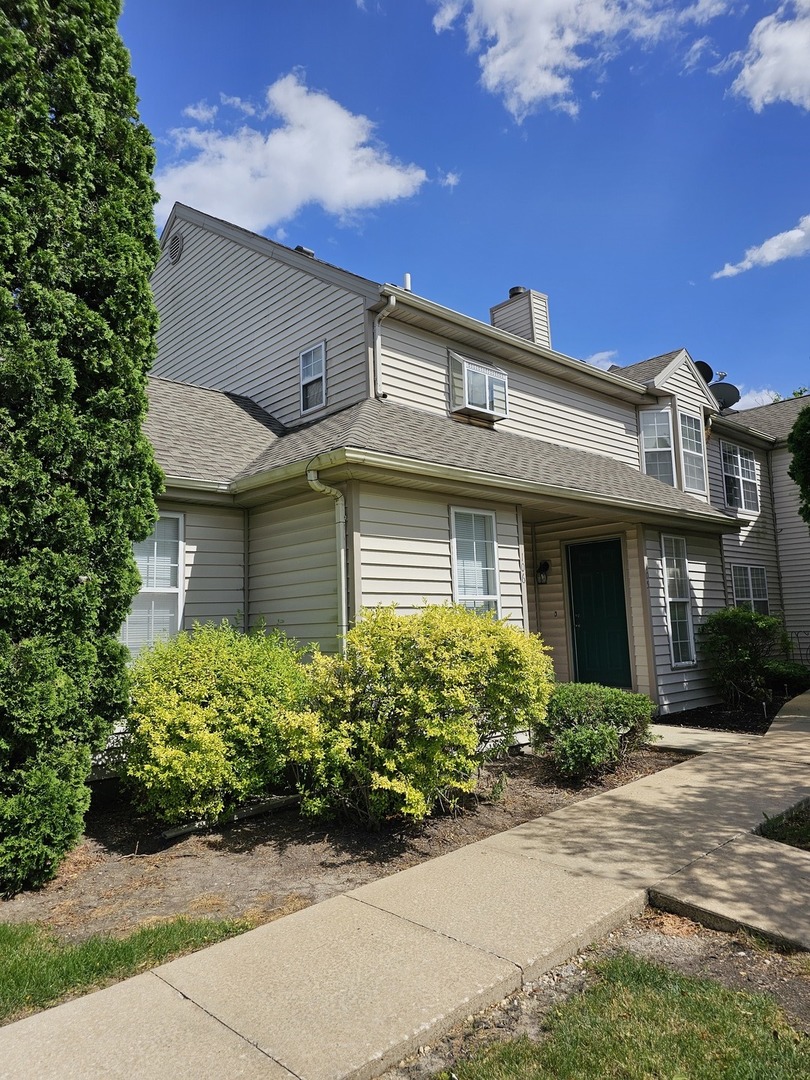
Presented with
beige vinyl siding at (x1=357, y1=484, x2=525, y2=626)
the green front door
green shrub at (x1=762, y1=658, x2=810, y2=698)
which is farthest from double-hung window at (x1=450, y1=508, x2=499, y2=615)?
green shrub at (x1=762, y1=658, x2=810, y2=698)

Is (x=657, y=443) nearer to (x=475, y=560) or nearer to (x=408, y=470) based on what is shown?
(x=475, y=560)

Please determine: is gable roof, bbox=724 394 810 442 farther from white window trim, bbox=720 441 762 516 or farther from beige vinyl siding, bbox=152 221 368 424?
beige vinyl siding, bbox=152 221 368 424

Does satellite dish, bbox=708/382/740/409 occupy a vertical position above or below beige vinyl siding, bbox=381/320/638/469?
above

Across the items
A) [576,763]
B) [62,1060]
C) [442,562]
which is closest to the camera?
[62,1060]

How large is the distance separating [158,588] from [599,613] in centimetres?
724

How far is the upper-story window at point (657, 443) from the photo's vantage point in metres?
13.4

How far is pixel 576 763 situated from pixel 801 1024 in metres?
3.87

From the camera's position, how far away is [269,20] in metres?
8.97

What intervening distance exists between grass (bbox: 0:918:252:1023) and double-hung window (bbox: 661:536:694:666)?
9218 mm

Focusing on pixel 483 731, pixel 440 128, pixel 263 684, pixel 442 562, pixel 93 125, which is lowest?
pixel 483 731

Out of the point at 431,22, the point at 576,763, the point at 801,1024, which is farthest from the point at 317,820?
the point at 431,22

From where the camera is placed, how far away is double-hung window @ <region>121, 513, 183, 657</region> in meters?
7.37

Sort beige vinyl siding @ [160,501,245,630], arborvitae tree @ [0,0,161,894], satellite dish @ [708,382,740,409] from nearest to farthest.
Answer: arborvitae tree @ [0,0,161,894], beige vinyl siding @ [160,501,245,630], satellite dish @ [708,382,740,409]

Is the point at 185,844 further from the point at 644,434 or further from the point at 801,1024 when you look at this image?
the point at 644,434
